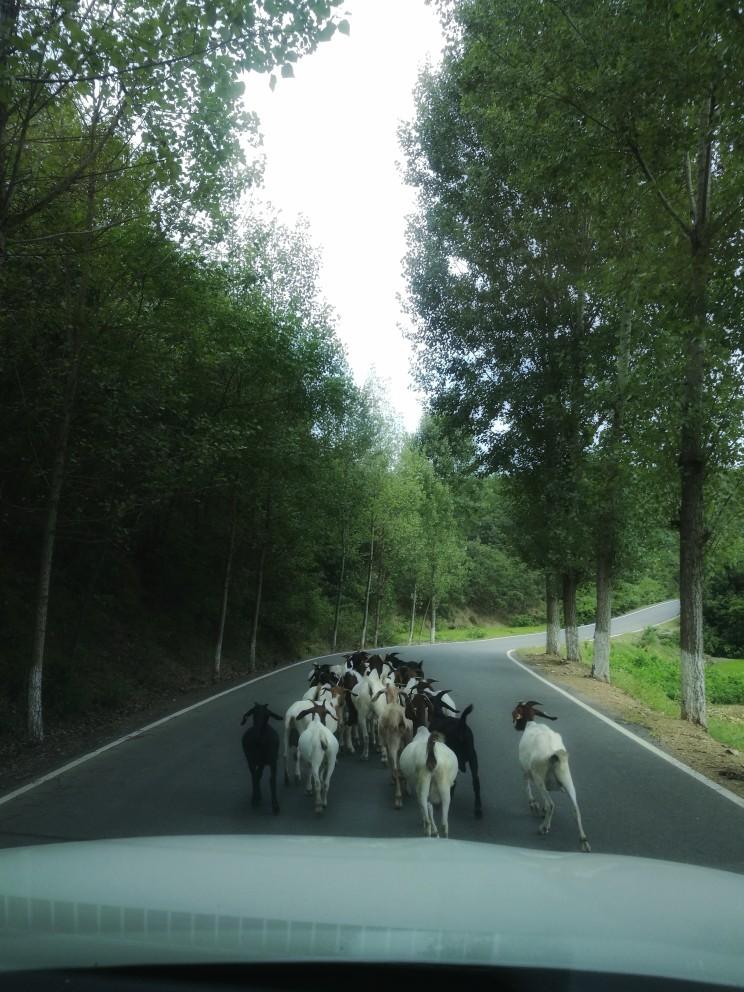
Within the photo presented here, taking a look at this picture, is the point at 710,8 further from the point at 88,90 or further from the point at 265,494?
the point at 265,494

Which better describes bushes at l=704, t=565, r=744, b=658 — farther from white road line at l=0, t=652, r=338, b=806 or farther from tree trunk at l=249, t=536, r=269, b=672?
white road line at l=0, t=652, r=338, b=806

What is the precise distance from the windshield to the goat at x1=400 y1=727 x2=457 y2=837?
3 cm

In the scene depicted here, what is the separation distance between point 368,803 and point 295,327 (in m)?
16.0

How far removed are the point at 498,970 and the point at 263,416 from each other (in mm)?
20356

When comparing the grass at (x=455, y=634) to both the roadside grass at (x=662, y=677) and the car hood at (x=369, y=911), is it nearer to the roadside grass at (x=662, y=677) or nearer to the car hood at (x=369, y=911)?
the roadside grass at (x=662, y=677)

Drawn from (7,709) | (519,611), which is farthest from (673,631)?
(7,709)

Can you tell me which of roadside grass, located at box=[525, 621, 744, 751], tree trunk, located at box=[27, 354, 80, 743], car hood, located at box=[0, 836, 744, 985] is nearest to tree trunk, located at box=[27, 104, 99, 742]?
tree trunk, located at box=[27, 354, 80, 743]

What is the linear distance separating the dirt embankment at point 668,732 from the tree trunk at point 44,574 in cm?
904

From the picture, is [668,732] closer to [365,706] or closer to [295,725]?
[365,706]

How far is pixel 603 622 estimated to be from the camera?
22.6 metres

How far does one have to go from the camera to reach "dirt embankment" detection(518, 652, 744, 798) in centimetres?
998

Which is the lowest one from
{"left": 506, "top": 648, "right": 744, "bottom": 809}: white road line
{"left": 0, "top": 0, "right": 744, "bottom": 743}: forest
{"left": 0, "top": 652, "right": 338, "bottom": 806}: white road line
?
{"left": 0, "top": 652, "right": 338, "bottom": 806}: white road line

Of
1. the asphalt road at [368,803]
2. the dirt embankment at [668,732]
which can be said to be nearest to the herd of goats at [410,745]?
the asphalt road at [368,803]

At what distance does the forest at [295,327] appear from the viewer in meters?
9.34
